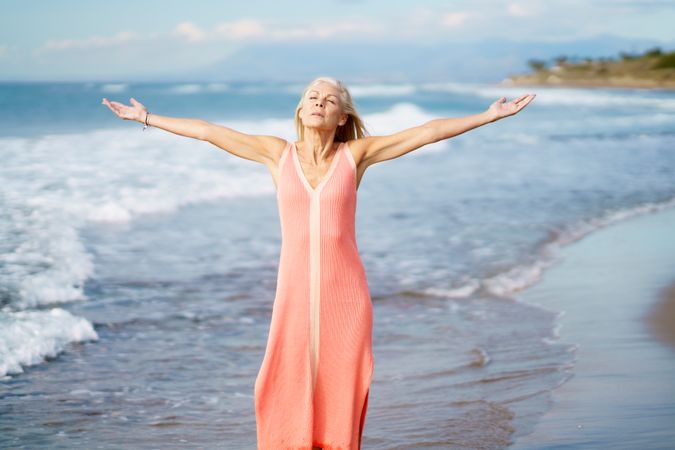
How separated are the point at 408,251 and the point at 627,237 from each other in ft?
9.06

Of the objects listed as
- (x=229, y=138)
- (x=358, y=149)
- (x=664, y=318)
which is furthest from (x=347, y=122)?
(x=664, y=318)

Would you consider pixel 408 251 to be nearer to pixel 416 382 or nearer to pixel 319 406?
pixel 416 382

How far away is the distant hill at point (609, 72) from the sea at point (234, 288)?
191 feet

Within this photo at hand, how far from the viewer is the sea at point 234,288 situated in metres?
5.80

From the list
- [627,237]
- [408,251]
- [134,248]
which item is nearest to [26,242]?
[134,248]

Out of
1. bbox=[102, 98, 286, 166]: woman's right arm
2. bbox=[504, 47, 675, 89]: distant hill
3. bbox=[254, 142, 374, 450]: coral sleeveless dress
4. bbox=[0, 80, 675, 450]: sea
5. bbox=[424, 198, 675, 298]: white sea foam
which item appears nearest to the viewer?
bbox=[254, 142, 374, 450]: coral sleeveless dress

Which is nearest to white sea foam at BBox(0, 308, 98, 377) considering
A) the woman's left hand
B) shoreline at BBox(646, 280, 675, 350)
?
the woman's left hand

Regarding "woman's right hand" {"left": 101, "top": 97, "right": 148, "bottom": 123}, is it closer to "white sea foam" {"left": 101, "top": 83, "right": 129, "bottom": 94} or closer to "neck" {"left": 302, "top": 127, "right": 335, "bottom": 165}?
"neck" {"left": 302, "top": 127, "right": 335, "bottom": 165}

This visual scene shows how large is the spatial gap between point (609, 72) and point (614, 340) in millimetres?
91663

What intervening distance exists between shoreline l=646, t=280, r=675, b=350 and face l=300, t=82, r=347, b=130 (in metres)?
3.95

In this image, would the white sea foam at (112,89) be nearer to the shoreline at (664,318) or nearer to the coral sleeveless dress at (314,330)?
the shoreline at (664,318)

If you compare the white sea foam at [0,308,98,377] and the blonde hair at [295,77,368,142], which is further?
the white sea foam at [0,308,98,377]

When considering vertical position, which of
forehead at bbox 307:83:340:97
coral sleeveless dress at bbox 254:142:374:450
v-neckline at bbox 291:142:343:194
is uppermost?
forehead at bbox 307:83:340:97

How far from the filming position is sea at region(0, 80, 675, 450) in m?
5.80
